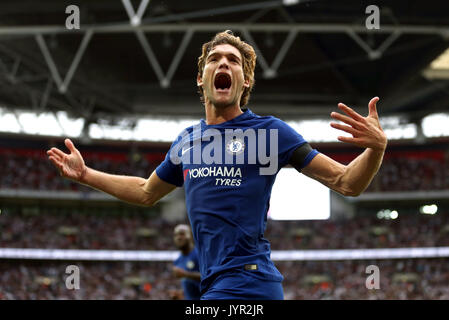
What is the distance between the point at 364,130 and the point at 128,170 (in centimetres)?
4144

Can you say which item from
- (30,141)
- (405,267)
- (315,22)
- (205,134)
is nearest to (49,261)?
(30,141)

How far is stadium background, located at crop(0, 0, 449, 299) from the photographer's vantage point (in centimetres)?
2083

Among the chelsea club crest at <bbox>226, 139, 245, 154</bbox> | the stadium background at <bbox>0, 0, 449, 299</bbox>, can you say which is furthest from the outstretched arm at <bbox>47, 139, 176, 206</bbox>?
the stadium background at <bbox>0, 0, 449, 299</bbox>

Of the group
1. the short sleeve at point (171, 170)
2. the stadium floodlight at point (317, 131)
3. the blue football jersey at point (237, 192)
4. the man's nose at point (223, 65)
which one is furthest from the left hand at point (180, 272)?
the stadium floodlight at point (317, 131)

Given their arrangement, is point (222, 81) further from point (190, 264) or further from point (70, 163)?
point (190, 264)

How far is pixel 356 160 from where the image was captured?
2816mm

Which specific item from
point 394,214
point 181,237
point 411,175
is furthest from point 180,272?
point 411,175

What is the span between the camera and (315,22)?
68.1 feet

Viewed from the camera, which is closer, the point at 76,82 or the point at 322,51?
the point at 322,51

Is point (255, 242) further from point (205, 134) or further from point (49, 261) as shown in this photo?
point (49, 261)

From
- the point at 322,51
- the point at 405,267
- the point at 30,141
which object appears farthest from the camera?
the point at 30,141

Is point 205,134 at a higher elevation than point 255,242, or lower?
higher

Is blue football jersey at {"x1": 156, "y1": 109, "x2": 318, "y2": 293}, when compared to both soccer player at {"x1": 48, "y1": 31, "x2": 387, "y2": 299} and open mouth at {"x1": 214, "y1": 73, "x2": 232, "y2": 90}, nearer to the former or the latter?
soccer player at {"x1": 48, "y1": 31, "x2": 387, "y2": 299}
